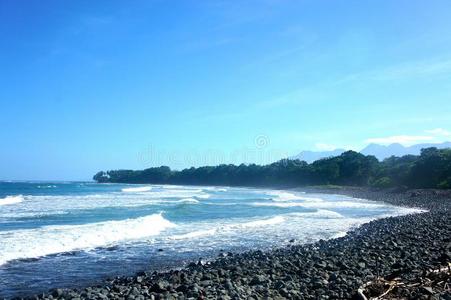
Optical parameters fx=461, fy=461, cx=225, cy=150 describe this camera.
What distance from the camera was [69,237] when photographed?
18.6 m

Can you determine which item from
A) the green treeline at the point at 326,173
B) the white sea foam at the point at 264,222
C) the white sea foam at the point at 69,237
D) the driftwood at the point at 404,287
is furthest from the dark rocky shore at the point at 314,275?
the green treeline at the point at 326,173

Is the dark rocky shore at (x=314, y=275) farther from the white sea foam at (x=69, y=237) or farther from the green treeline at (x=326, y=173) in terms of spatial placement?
the green treeline at (x=326, y=173)

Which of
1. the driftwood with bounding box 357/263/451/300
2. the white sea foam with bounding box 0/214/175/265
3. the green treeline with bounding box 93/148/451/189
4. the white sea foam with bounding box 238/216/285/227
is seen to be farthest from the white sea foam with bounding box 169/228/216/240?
the green treeline with bounding box 93/148/451/189

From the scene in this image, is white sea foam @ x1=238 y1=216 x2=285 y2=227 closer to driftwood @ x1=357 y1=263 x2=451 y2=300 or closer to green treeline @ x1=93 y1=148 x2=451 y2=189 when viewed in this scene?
driftwood @ x1=357 y1=263 x2=451 y2=300

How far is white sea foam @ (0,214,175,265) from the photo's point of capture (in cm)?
1562

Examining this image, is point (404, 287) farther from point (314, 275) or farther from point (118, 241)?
point (118, 241)

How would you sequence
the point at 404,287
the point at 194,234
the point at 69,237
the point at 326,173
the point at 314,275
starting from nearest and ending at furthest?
1. the point at 404,287
2. the point at 314,275
3. the point at 69,237
4. the point at 194,234
5. the point at 326,173

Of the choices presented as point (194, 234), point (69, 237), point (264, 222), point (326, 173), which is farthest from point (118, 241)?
point (326, 173)

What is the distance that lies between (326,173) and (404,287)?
8953cm

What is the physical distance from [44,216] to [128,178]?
158073 millimetres

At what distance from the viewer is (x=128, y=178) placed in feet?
602

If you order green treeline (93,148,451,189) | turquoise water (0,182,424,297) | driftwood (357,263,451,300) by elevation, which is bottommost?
turquoise water (0,182,424,297)

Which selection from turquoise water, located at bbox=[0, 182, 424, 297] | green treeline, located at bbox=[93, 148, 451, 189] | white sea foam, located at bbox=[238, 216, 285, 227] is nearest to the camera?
turquoise water, located at bbox=[0, 182, 424, 297]

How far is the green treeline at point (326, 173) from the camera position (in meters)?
59.0
